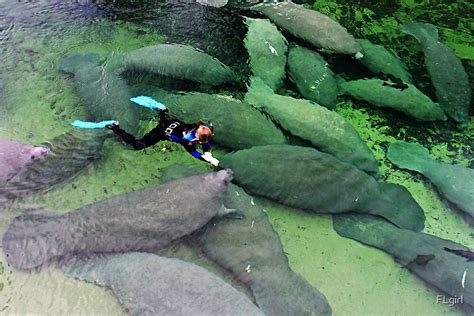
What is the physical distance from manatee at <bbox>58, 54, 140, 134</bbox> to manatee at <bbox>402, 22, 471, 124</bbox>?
2070 mm

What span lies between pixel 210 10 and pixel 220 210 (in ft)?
6.83

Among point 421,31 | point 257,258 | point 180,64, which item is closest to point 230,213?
point 257,258

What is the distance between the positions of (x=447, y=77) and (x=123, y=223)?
7.99 ft

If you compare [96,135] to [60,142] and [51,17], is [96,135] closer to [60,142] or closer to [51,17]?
[60,142]

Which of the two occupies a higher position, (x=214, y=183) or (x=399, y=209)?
(x=214, y=183)

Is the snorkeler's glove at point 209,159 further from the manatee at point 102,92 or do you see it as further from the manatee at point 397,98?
the manatee at point 397,98

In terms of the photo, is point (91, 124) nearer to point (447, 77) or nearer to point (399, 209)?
point (399, 209)

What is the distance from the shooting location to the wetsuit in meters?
2.68

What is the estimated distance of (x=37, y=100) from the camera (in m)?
3.18

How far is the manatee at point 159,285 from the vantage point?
81.0 inches

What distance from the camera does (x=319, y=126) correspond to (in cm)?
289

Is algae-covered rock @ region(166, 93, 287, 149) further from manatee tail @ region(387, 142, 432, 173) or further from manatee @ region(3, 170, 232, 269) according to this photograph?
manatee tail @ region(387, 142, 432, 173)

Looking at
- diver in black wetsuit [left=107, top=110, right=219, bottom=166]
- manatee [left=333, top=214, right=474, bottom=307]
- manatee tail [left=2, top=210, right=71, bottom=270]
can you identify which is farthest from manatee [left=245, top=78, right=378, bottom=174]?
manatee tail [left=2, top=210, right=71, bottom=270]

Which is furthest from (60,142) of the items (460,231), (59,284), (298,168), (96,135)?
(460,231)
